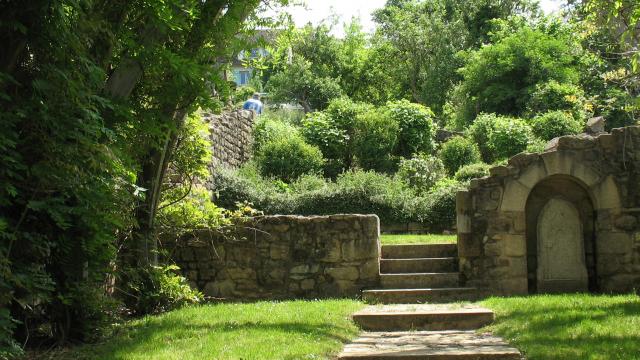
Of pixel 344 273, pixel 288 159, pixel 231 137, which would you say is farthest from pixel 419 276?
pixel 231 137

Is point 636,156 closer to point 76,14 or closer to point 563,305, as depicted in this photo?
point 563,305

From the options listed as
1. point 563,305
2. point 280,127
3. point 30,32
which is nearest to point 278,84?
point 280,127

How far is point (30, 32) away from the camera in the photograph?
6234mm

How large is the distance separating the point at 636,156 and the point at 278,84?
77.9 feet

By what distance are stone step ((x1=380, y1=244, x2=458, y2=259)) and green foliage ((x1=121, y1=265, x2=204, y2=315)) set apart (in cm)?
380

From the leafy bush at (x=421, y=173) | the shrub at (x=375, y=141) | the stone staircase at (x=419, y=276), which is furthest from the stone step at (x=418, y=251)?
the shrub at (x=375, y=141)

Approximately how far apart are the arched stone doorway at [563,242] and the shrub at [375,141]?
8517mm

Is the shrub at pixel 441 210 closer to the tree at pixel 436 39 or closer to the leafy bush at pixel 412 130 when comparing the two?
the leafy bush at pixel 412 130

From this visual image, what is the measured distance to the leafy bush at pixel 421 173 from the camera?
18.5 m

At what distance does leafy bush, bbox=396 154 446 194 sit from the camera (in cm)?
1853

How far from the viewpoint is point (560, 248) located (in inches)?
465

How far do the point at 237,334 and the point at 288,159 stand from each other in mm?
11359

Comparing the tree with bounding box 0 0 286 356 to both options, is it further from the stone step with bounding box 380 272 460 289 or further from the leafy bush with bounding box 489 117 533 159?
the leafy bush with bounding box 489 117 533 159

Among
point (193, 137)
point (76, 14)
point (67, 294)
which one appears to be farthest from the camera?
point (193, 137)
